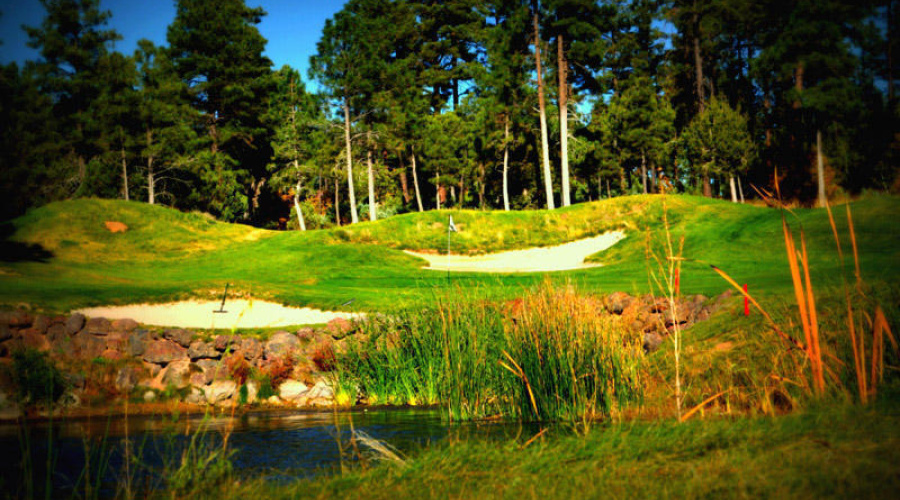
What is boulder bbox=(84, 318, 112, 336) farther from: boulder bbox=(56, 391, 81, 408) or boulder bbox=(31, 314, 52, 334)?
boulder bbox=(56, 391, 81, 408)

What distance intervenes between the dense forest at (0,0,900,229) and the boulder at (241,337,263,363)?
70.7ft

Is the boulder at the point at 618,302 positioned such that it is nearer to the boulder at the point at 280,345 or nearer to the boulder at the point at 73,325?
A: the boulder at the point at 280,345

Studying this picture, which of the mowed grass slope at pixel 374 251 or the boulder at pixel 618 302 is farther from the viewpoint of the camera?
the mowed grass slope at pixel 374 251

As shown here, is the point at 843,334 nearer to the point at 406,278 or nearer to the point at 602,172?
the point at 406,278

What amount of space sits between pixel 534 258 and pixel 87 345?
1734 cm

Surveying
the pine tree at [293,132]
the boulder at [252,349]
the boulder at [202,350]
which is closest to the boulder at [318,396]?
the boulder at [252,349]

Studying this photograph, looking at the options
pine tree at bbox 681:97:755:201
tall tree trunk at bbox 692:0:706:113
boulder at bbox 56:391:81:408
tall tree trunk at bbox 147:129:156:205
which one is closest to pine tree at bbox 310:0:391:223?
tall tree trunk at bbox 147:129:156:205

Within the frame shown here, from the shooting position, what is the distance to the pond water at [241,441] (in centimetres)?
536

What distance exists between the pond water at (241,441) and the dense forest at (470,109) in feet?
77.9

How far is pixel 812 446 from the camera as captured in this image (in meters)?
4.04

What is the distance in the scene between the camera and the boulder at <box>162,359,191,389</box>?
9.97m

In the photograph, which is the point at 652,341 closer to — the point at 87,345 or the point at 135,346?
the point at 135,346

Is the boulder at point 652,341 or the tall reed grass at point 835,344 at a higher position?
the tall reed grass at point 835,344

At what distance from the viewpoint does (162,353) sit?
33.7ft
